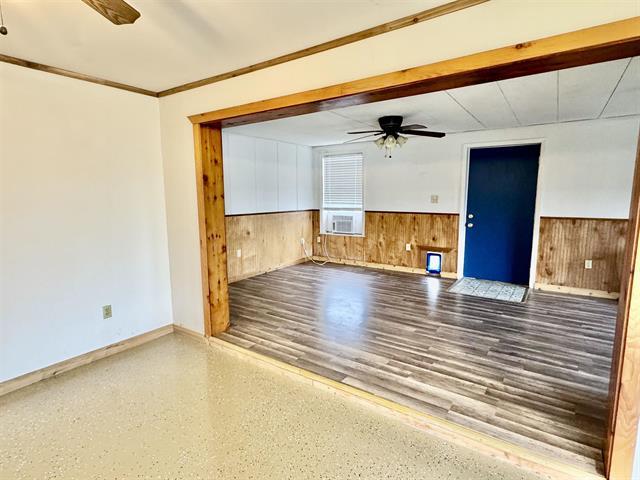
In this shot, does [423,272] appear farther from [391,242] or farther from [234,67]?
[234,67]

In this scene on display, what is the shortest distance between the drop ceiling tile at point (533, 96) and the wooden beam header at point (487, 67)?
3.76ft

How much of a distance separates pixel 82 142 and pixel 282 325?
2367 millimetres

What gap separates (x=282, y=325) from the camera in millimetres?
3512

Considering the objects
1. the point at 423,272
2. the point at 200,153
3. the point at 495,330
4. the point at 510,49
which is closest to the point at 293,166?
the point at 423,272

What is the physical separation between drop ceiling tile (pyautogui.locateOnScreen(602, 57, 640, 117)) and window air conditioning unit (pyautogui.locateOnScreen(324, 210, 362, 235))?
3.66 meters

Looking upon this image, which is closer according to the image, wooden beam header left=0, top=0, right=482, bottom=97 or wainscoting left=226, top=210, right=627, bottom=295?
wooden beam header left=0, top=0, right=482, bottom=97

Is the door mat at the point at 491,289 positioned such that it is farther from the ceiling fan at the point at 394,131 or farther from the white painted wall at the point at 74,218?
the white painted wall at the point at 74,218

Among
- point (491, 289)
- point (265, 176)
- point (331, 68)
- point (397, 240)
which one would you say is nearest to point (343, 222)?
point (397, 240)

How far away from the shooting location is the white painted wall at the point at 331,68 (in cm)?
152

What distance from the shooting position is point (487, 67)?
5.44 ft

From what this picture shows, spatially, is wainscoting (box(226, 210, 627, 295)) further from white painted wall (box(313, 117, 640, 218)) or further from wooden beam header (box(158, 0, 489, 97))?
wooden beam header (box(158, 0, 489, 97))

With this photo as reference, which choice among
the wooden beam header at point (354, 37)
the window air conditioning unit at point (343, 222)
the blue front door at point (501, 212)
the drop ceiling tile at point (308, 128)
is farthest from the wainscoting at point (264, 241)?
the blue front door at point (501, 212)

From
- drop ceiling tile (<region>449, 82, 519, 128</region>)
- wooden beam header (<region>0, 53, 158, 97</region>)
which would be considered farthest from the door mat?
wooden beam header (<region>0, 53, 158, 97</region>)

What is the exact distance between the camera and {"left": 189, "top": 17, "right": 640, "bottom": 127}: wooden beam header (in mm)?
1420
